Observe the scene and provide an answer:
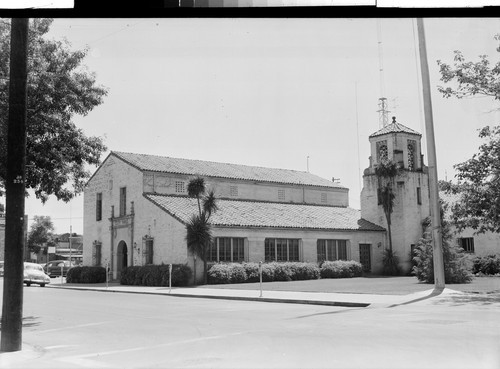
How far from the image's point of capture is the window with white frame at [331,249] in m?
38.8

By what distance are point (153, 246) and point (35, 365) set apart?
27.3 meters

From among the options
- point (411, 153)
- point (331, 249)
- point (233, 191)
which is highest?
point (411, 153)

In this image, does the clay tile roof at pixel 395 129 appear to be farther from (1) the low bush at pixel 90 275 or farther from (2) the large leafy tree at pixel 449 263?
(1) the low bush at pixel 90 275

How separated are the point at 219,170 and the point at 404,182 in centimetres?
1408

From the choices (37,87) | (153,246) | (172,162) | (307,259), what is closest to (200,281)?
(153,246)

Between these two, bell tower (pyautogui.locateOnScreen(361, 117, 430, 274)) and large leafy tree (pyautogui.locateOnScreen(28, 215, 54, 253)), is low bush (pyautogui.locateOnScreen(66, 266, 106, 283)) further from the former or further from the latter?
bell tower (pyautogui.locateOnScreen(361, 117, 430, 274))

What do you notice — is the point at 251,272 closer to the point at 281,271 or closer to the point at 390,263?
the point at 281,271

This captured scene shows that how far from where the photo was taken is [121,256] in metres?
39.7

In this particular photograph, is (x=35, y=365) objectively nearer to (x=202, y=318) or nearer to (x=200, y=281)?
(x=202, y=318)

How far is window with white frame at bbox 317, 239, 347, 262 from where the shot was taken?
38.8 meters

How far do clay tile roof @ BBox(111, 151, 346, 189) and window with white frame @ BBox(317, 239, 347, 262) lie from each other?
8.11 m

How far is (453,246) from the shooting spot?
25766mm

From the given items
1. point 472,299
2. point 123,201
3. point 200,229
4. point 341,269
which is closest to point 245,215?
point 200,229

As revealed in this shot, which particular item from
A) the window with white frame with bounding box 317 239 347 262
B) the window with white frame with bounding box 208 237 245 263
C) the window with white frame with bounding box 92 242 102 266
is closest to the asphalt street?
the window with white frame with bounding box 208 237 245 263
